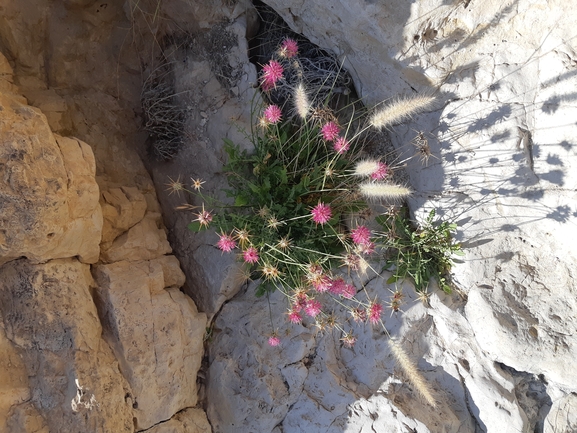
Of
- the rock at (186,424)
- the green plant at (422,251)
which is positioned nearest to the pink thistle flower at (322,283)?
the green plant at (422,251)

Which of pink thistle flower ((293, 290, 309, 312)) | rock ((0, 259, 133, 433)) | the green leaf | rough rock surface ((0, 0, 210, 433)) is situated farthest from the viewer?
the green leaf

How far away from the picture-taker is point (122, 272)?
128 inches

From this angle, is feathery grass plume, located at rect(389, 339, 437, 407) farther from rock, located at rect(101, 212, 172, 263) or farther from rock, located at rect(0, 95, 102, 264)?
rock, located at rect(0, 95, 102, 264)

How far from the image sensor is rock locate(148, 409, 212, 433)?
10.7 ft

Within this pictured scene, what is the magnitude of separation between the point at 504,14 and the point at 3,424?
3.94 meters

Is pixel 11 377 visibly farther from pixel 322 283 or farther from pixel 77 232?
pixel 322 283

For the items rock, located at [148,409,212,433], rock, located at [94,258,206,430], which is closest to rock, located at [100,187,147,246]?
rock, located at [94,258,206,430]

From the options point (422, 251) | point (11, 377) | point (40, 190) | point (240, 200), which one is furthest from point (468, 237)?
point (11, 377)

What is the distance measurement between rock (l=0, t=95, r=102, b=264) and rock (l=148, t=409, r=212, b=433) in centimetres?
137

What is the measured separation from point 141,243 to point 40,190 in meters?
0.90

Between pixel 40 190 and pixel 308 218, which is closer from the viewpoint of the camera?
pixel 40 190

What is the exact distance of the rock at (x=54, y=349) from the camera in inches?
113

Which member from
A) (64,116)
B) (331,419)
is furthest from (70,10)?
(331,419)

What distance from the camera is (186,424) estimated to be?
3371 mm
